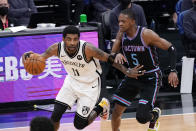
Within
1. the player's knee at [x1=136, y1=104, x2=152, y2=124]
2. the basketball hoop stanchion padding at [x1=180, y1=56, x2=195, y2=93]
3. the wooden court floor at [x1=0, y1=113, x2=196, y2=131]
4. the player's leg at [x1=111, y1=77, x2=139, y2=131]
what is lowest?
the wooden court floor at [x1=0, y1=113, x2=196, y2=131]

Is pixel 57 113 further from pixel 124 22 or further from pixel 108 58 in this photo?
pixel 124 22

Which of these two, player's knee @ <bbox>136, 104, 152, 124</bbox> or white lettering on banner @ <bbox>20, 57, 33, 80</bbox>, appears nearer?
player's knee @ <bbox>136, 104, 152, 124</bbox>

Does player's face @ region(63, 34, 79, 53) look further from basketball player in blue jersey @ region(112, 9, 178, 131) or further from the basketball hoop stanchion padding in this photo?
the basketball hoop stanchion padding

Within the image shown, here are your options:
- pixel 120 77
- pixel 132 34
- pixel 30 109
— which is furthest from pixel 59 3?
pixel 132 34

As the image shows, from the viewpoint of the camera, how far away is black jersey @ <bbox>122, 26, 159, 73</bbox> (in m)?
6.07

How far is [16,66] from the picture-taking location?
8297 mm

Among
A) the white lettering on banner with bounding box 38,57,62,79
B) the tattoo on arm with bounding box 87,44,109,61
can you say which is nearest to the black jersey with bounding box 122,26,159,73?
the tattoo on arm with bounding box 87,44,109,61

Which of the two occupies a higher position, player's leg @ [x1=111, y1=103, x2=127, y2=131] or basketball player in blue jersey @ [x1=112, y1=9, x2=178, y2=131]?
basketball player in blue jersey @ [x1=112, y1=9, x2=178, y2=131]

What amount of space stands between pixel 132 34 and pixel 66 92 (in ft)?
3.66

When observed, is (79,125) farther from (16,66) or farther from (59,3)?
(59,3)

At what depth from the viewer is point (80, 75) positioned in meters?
6.06

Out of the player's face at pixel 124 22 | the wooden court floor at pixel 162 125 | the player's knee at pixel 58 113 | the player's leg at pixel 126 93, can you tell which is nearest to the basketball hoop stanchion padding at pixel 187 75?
the wooden court floor at pixel 162 125

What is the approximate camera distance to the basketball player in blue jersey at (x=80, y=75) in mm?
5910

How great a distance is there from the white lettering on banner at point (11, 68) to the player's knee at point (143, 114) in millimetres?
3024
